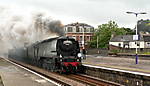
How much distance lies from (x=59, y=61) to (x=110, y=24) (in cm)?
7320

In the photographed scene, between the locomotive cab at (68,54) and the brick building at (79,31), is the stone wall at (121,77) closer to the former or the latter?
the locomotive cab at (68,54)

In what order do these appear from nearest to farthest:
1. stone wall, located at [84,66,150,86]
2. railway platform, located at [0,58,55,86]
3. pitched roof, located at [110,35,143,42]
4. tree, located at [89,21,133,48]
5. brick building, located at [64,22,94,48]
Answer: stone wall, located at [84,66,150,86] → railway platform, located at [0,58,55,86] → pitched roof, located at [110,35,143,42] → tree, located at [89,21,133,48] → brick building, located at [64,22,94,48]

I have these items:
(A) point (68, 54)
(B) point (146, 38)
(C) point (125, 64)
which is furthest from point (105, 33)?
(A) point (68, 54)

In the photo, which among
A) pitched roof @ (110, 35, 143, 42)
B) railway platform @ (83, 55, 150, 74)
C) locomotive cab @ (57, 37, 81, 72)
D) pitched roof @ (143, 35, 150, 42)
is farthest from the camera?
pitched roof @ (110, 35, 143, 42)

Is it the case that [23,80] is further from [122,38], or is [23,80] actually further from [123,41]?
[122,38]

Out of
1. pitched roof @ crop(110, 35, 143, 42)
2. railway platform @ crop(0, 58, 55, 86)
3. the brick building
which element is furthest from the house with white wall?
railway platform @ crop(0, 58, 55, 86)

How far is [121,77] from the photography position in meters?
16.3

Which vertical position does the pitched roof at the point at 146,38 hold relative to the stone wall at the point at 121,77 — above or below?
above

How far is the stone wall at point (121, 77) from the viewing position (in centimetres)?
1415

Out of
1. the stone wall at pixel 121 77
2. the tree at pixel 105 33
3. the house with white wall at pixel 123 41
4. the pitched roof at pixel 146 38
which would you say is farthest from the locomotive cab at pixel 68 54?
the tree at pixel 105 33

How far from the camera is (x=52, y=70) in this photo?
21812mm

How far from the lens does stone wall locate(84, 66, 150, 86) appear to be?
14.1 metres

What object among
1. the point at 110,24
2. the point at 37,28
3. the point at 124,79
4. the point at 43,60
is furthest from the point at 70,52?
the point at 110,24

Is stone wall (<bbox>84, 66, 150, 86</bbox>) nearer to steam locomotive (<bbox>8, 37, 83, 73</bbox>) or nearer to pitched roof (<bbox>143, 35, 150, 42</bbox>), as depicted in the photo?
steam locomotive (<bbox>8, 37, 83, 73</bbox>)
